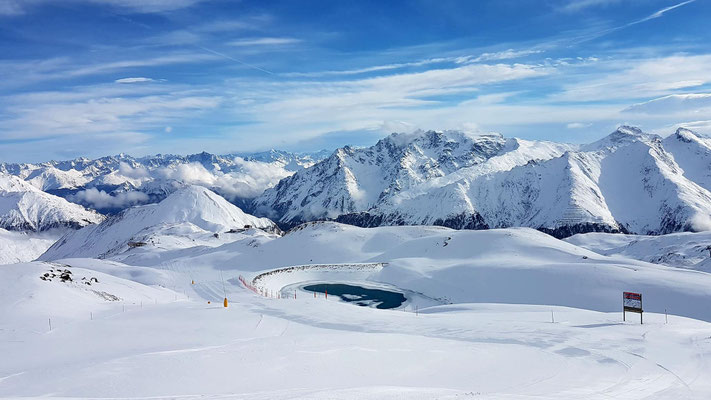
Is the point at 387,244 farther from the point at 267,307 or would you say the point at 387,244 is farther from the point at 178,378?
the point at 178,378

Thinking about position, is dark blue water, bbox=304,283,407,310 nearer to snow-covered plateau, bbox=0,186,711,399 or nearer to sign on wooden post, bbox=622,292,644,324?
snow-covered plateau, bbox=0,186,711,399

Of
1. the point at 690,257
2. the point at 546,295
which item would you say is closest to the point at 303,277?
the point at 546,295

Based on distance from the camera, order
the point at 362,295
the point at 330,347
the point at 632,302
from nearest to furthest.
Result: the point at 330,347 → the point at 632,302 → the point at 362,295

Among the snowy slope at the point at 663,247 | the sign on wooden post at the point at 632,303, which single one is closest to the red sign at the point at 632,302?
the sign on wooden post at the point at 632,303

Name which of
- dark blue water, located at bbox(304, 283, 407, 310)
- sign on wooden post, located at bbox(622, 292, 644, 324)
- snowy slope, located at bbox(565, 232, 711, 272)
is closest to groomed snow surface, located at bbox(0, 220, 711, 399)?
sign on wooden post, located at bbox(622, 292, 644, 324)

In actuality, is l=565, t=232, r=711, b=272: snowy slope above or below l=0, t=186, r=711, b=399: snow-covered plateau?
below

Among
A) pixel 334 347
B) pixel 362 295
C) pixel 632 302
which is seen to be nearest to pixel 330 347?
pixel 334 347

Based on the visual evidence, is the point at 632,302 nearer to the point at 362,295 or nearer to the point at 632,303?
the point at 632,303

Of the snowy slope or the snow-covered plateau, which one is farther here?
the snowy slope
